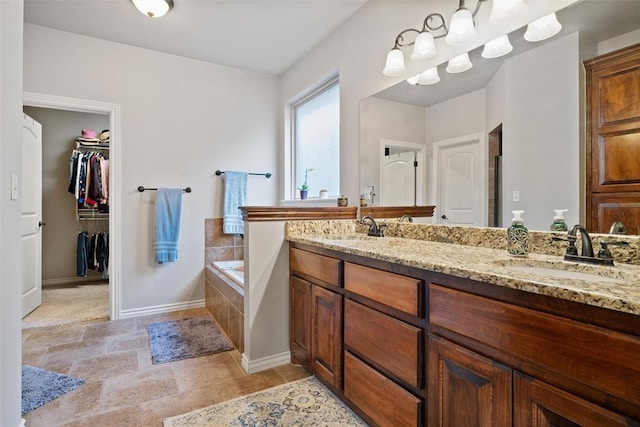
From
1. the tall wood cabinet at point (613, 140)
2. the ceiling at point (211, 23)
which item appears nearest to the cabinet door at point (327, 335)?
the tall wood cabinet at point (613, 140)

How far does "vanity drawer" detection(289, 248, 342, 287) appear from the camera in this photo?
1666mm

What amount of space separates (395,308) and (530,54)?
1.27 metres

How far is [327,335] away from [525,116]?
1424 mm

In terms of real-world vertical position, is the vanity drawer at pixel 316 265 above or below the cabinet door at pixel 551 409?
above

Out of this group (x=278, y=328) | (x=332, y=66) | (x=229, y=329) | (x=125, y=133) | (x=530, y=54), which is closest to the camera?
(x=530, y=54)

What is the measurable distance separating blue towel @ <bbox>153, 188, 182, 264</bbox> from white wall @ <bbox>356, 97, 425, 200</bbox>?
6.19 ft

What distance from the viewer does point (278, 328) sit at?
2.16 metres

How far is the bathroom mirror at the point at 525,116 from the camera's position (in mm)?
1271

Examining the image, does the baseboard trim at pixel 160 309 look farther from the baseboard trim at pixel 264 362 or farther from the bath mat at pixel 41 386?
the baseboard trim at pixel 264 362

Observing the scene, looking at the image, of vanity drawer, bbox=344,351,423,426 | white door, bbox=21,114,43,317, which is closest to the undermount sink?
vanity drawer, bbox=344,351,423,426

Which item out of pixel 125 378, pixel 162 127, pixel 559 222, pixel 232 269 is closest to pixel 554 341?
pixel 559 222

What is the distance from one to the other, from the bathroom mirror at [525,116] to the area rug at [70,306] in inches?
129

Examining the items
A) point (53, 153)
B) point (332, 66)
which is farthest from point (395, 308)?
point (53, 153)

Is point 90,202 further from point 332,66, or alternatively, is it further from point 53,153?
point 332,66
